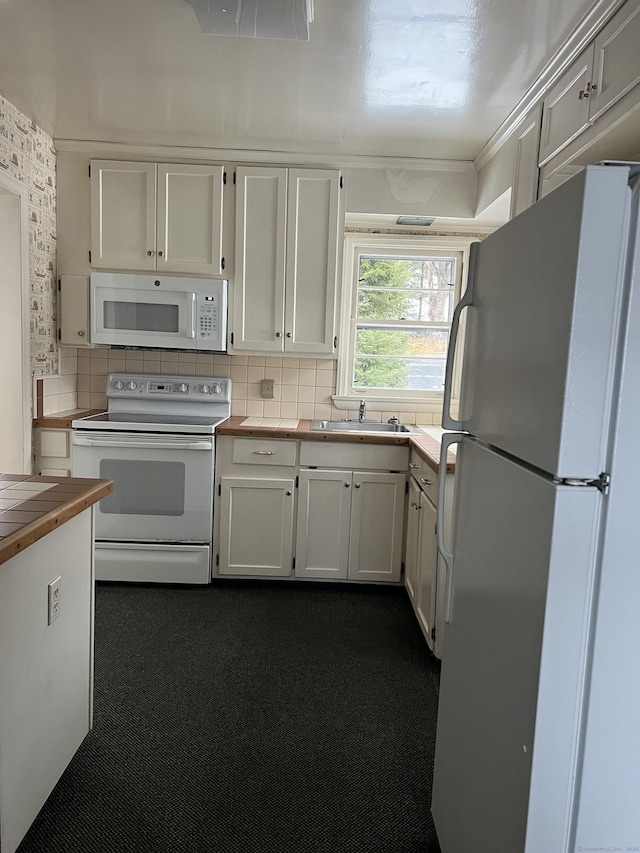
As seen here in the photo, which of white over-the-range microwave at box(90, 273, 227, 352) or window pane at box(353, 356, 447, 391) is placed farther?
window pane at box(353, 356, 447, 391)

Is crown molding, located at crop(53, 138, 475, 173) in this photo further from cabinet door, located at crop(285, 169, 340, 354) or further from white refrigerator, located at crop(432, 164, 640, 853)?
white refrigerator, located at crop(432, 164, 640, 853)

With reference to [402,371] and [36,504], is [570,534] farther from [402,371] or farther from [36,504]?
[402,371]

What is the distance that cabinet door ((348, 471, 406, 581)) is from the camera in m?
3.26

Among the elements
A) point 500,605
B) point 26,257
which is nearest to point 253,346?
point 26,257

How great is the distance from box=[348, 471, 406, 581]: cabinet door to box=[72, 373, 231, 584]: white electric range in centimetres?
80

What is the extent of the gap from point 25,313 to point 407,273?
223cm

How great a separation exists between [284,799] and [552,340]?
1.56 meters

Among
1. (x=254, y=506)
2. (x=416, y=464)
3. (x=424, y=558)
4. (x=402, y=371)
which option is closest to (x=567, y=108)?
(x=416, y=464)

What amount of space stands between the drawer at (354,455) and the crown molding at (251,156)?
5.09ft

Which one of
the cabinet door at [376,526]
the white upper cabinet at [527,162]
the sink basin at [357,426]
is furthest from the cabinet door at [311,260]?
the white upper cabinet at [527,162]

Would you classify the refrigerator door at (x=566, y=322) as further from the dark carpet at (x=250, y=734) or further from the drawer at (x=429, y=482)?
the drawer at (x=429, y=482)

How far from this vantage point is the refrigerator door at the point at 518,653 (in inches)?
35.6

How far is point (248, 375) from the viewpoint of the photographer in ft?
12.3

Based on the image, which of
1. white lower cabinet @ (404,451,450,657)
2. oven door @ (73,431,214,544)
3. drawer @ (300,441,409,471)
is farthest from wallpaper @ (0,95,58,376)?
white lower cabinet @ (404,451,450,657)
